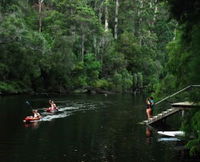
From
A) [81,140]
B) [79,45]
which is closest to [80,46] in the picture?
[79,45]

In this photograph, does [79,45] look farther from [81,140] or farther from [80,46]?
[81,140]

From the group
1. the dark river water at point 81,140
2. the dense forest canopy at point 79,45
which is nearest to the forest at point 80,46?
the dense forest canopy at point 79,45

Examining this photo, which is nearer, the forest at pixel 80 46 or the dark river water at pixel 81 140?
the dark river water at pixel 81 140

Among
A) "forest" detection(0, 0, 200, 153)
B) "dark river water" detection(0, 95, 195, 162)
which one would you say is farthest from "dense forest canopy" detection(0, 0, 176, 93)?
"dark river water" detection(0, 95, 195, 162)

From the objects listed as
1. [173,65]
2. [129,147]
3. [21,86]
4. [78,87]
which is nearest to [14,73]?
[21,86]

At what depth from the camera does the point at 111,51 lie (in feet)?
249

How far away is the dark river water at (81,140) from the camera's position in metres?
18.0

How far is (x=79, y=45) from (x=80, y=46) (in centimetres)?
39

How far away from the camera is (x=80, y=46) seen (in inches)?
2881

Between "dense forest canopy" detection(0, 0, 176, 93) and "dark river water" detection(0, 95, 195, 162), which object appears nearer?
"dark river water" detection(0, 95, 195, 162)

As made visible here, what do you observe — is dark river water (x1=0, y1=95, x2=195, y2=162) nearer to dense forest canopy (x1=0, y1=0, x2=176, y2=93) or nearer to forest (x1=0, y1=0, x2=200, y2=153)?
forest (x1=0, y1=0, x2=200, y2=153)

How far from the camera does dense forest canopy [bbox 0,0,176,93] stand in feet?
186

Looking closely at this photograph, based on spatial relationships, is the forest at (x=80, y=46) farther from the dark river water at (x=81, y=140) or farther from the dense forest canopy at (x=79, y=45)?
the dark river water at (x=81, y=140)

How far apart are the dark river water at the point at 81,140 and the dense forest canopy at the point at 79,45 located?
25002 mm
